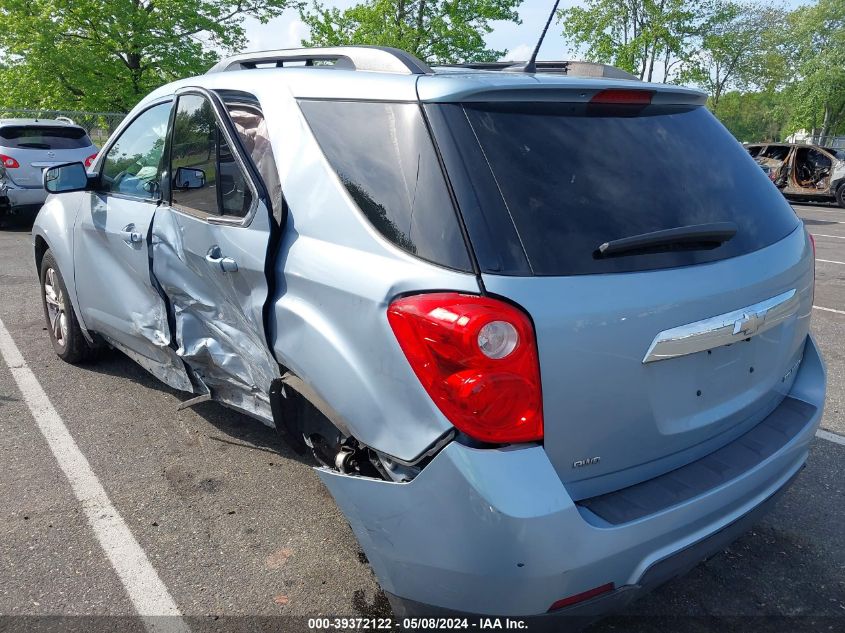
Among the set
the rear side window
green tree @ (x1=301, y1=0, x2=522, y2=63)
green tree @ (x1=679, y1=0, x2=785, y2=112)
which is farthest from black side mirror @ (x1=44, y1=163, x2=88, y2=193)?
green tree @ (x1=679, y1=0, x2=785, y2=112)

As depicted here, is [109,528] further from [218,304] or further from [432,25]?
[432,25]

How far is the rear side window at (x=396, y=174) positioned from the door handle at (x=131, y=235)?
1389 mm

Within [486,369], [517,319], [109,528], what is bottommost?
[109,528]

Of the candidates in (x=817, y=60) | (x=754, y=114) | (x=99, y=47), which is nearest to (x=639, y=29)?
(x=817, y=60)

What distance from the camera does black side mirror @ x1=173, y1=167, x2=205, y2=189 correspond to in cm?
310

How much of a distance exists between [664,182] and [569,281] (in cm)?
62

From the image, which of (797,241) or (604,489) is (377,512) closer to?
(604,489)

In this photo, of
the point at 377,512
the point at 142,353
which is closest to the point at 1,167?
the point at 142,353

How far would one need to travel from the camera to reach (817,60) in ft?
125

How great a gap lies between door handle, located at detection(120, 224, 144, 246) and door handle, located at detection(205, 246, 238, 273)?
74 centimetres

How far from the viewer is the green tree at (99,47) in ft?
72.2

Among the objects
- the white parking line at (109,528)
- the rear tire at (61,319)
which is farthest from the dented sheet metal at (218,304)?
the rear tire at (61,319)

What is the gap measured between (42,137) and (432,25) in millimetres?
20091

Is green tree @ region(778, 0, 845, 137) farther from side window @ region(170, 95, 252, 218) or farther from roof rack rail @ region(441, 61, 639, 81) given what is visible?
side window @ region(170, 95, 252, 218)
